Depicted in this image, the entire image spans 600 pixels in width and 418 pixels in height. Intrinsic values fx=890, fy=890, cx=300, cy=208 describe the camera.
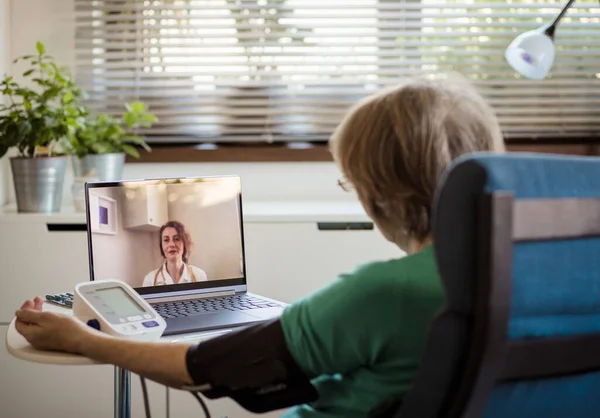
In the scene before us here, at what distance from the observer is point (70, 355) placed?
1.46 m

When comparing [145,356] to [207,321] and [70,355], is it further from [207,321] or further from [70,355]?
[207,321]

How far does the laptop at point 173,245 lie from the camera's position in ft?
6.06

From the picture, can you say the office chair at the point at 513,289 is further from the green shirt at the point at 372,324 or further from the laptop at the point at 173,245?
the laptop at the point at 173,245

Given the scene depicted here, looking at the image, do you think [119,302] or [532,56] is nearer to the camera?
[119,302]

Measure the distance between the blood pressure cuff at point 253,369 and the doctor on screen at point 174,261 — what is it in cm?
61

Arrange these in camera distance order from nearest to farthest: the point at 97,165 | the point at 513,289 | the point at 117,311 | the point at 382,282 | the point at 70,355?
the point at 513,289
the point at 382,282
the point at 70,355
the point at 117,311
the point at 97,165

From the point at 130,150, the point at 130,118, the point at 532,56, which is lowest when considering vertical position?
the point at 130,150

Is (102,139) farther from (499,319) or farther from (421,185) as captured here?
(499,319)

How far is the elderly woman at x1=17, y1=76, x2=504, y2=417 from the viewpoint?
3.76 feet

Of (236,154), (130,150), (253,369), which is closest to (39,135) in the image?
(130,150)

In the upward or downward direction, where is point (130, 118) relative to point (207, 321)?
upward

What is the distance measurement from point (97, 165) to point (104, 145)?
0.07 meters

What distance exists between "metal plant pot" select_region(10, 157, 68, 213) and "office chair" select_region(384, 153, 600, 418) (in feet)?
6.17

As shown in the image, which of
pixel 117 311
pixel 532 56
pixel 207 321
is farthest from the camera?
pixel 532 56
